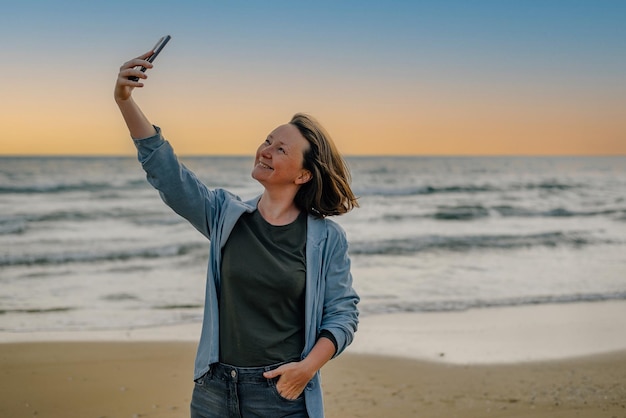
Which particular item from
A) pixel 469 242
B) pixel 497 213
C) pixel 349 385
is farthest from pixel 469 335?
pixel 497 213

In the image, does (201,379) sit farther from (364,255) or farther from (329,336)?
(364,255)

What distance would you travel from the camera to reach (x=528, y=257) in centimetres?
1558

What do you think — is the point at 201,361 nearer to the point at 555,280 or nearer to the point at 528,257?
the point at 555,280

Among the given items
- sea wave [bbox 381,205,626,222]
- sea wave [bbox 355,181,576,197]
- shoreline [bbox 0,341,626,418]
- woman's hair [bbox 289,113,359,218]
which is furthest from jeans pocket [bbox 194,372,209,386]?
sea wave [bbox 355,181,576,197]

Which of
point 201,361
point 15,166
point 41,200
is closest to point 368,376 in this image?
point 201,361

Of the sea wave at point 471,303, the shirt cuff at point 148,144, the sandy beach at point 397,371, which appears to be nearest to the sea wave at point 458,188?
the sea wave at point 471,303

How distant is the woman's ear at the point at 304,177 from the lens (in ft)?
9.13

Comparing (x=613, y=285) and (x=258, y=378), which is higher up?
(x=258, y=378)

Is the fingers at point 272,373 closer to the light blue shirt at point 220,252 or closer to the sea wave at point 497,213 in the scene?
the light blue shirt at point 220,252

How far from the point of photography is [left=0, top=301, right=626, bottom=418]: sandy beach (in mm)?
6188

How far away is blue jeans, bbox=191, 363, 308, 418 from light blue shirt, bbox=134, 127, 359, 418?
7 cm

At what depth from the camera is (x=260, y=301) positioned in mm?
2598

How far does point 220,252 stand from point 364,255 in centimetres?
1241

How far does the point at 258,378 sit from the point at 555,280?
35.2 ft
